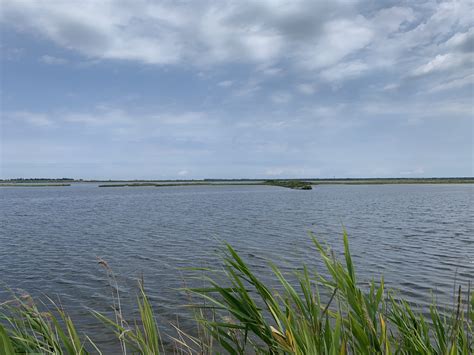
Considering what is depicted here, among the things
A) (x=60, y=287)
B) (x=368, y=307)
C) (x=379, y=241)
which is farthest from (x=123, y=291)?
(x=379, y=241)

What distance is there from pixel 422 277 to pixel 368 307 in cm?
938

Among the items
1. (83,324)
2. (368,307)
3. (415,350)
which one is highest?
(368,307)

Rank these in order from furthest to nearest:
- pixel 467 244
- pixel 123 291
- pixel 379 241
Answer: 1. pixel 379 241
2. pixel 467 244
3. pixel 123 291

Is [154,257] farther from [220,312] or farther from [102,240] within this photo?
[220,312]

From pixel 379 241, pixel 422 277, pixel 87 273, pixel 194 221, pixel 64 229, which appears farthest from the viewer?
pixel 194 221

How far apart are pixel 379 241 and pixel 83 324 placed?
1450 centimetres

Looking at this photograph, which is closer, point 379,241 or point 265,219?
point 379,241

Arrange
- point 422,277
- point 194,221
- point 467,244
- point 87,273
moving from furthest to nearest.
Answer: point 194,221 → point 467,244 → point 87,273 → point 422,277

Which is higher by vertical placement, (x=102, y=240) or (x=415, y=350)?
(x=415, y=350)

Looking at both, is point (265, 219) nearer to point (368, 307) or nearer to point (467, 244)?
point (467, 244)

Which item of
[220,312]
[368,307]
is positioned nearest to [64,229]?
[220,312]

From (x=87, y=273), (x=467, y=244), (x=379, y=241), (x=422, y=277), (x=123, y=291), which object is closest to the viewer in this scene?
(x=123, y=291)

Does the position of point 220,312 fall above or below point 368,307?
below

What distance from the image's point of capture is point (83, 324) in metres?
8.16
